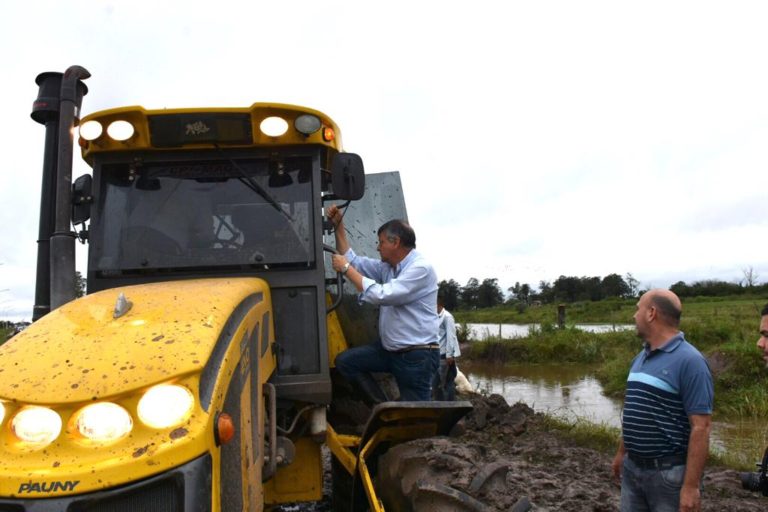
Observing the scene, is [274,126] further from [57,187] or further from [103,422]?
[103,422]

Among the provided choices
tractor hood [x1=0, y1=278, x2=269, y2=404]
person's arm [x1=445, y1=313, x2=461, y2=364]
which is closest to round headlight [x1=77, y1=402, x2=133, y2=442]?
tractor hood [x1=0, y1=278, x2=269, y2=404]

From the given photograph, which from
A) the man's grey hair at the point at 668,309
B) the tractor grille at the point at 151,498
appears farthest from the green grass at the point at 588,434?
the tractor grille at the point at 151,498

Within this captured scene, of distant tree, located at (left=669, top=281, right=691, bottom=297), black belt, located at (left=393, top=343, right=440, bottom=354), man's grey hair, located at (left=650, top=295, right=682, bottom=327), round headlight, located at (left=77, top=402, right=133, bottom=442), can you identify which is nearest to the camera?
round headlight, located at (left=77, top=402, right=133, bottom=442)

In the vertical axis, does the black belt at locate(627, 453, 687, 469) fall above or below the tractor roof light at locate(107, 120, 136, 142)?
below

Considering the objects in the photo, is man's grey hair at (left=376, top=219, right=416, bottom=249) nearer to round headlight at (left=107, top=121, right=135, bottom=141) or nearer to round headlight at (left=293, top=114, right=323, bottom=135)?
round headlight at (left=293, top=114, right=323, bottom=135)

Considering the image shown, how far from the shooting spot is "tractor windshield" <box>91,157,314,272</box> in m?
3.48

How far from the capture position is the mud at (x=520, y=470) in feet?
9.25

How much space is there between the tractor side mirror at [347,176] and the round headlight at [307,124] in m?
0.19

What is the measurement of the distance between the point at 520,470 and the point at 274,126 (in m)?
2.62

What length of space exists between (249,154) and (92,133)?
32.4 inches

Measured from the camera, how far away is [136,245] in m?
3.47

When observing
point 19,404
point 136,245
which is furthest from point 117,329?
point 136,245

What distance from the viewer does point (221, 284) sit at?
2.95 m

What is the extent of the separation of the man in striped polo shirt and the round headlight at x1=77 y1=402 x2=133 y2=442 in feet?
7.72
